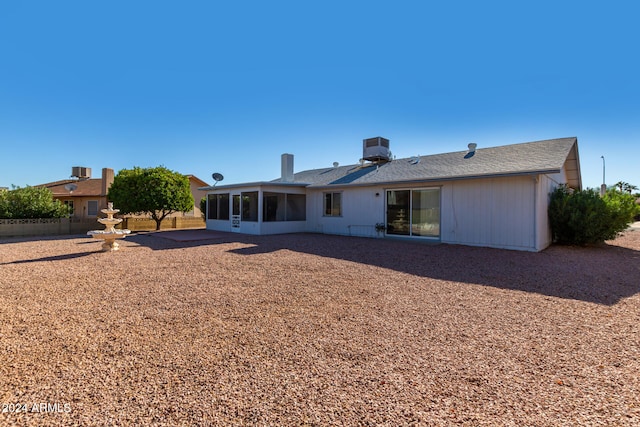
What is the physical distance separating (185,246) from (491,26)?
39.1 feet

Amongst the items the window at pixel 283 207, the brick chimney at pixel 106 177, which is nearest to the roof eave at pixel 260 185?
the window at pixel 283 207

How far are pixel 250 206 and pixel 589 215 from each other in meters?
12.4

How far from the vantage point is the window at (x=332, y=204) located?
13789mm

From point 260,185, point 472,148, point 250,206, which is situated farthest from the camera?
point 250,206

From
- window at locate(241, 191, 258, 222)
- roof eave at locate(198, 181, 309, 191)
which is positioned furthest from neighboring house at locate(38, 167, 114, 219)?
window at locate(241, 191, 258, 222)

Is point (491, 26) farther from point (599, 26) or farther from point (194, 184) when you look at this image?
point (194, 184)

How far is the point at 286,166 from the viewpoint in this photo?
52.7 ft

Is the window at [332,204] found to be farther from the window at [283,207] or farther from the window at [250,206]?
the window at [250,206]

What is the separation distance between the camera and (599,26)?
860cm

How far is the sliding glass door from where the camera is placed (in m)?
10.9

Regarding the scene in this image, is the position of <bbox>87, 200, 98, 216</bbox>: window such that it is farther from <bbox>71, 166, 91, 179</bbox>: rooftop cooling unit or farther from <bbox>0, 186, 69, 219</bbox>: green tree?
<bbox>0, 186, 69, 219</bbox>: green tree

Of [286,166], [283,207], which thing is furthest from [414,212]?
[286,166]

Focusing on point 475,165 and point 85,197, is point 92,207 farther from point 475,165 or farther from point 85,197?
point 475,165

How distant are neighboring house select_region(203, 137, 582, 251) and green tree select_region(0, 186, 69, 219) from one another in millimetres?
7299
